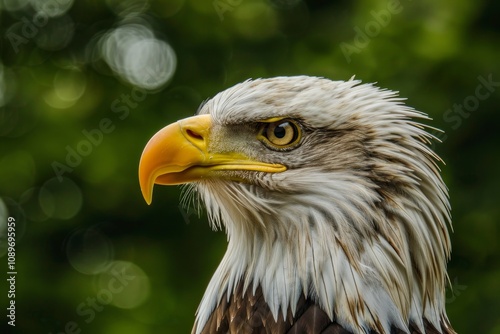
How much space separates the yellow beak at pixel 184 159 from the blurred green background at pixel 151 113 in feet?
13.4

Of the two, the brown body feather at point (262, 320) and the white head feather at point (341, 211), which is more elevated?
the white head feather at point (341, 211)

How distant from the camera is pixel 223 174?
3879mm

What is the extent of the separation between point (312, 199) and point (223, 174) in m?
0.42

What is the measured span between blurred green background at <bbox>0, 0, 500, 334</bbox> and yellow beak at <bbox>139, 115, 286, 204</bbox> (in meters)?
4.09

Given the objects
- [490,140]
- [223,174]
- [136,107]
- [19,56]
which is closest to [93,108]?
[136,107]

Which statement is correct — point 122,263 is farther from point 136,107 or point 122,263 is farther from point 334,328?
point 334,328

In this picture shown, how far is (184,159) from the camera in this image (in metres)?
3.80

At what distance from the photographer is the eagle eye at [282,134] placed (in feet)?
12.5
